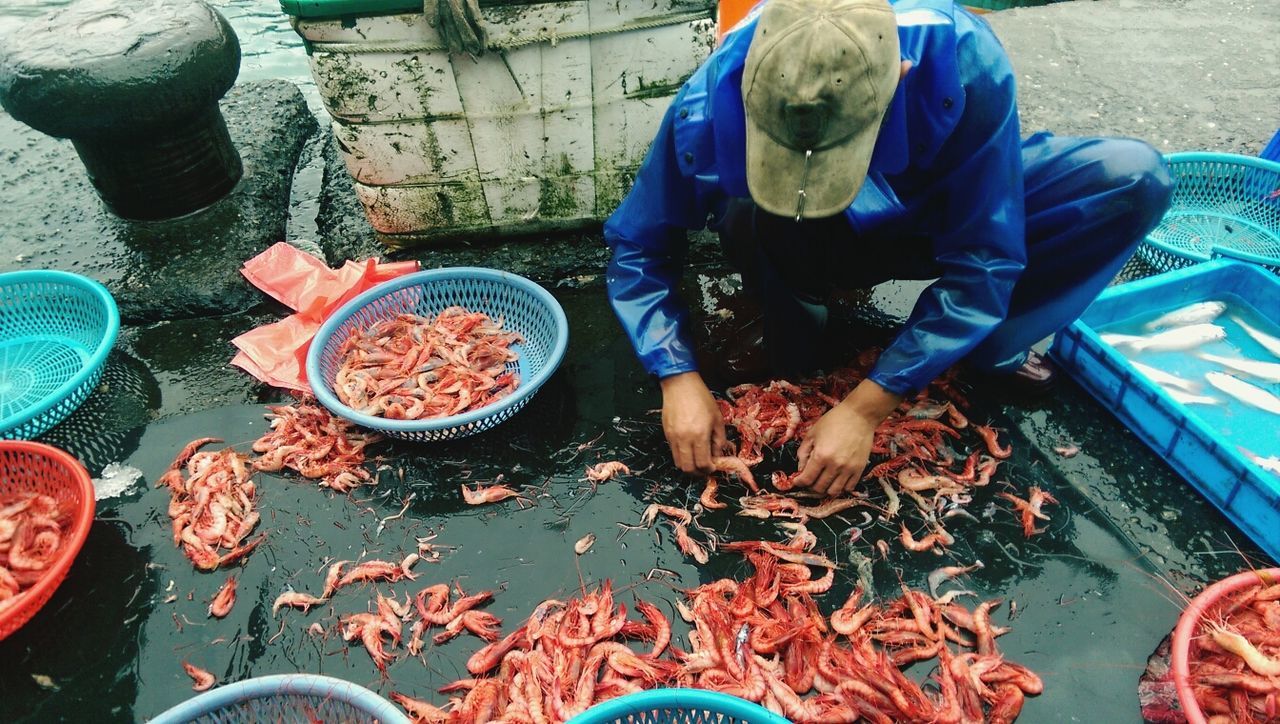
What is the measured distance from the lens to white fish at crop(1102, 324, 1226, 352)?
373cm

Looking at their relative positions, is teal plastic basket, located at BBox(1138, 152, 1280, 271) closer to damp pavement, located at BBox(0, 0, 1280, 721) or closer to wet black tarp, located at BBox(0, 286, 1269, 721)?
damp pavement, located at BBox(0, 0, 1280, 721)

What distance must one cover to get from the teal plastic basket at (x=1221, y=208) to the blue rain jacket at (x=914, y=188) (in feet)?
7.19

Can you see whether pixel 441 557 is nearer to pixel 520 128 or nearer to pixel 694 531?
pixel 694 531

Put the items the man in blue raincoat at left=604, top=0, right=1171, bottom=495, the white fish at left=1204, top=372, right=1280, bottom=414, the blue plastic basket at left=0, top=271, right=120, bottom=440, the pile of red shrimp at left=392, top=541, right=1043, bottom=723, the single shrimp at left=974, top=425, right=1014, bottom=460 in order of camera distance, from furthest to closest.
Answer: the blue plastic basket at left=0, top=271, right=120, bottom=440 → the white fish at left=1204, top=372, right=1280, bottom=414 → the single shrimp at left=974, top=425, right=1014, bottom=460 → the pile of red shrimp at left=392, top=541, right=1043, bottom=723 → the man in blue raincoat at left=604, top=0, right=1171, bottom=495

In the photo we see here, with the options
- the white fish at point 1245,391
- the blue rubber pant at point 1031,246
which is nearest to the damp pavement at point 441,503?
the blue rubber pant at point 1031,246

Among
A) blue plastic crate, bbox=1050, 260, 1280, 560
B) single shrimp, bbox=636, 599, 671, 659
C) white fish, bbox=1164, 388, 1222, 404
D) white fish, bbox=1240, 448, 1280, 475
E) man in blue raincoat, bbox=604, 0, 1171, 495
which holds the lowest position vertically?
single shrimp, bbox=636, 599, 671, 659

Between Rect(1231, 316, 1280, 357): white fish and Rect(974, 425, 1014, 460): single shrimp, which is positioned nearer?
Rect(974, 425, 1014, 460): single shrimp

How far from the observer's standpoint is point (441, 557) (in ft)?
9.81

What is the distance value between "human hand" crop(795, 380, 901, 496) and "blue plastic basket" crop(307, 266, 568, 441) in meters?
1.22

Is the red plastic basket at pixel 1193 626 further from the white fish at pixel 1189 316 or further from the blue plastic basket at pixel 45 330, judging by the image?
the blue plastic basket at pixel 45 330

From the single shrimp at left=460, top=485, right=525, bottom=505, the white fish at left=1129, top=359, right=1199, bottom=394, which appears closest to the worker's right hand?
the single shrimp at left=460, top=485, right=525, bottom=505

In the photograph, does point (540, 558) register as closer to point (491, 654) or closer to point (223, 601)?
point (491, 654)

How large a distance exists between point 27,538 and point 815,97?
3.27 m

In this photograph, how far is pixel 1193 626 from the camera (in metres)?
2.28
